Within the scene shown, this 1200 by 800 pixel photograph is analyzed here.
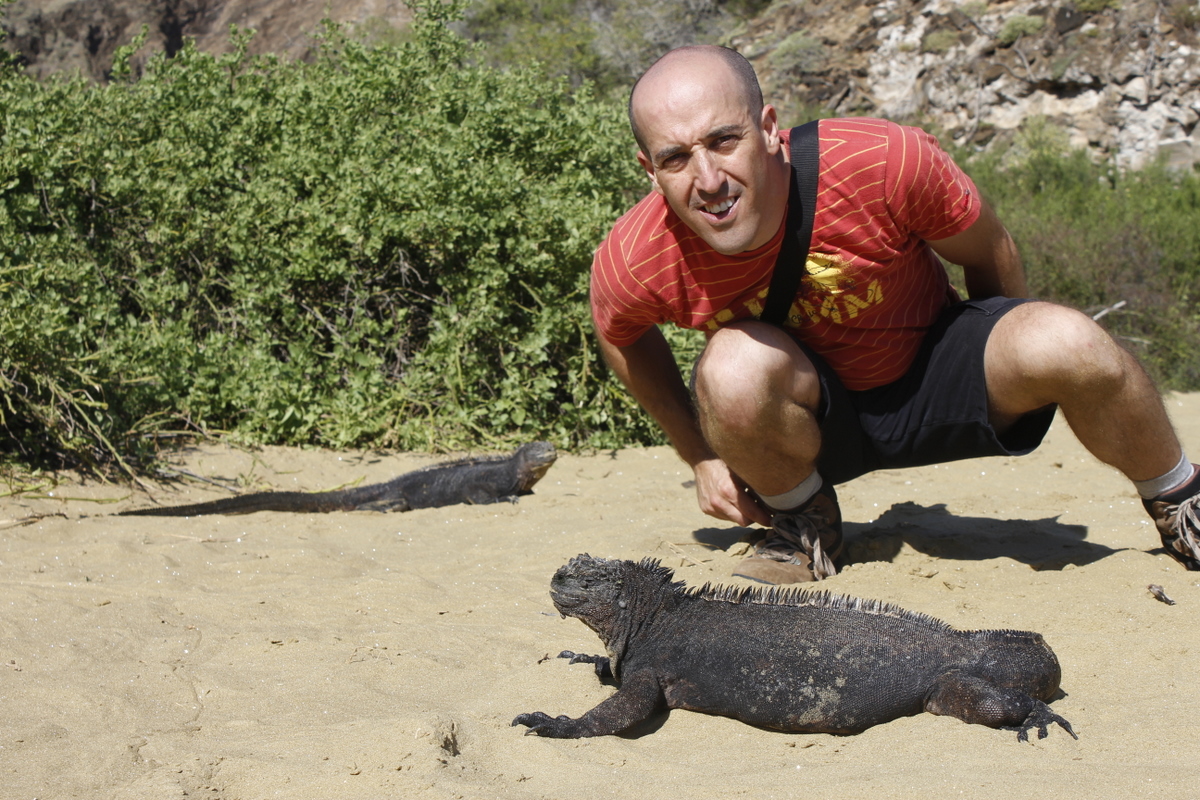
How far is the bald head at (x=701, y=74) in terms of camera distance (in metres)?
3.00

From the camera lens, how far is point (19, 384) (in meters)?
5.13

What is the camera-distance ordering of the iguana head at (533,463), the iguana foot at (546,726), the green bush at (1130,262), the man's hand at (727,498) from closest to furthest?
the iguana foot at (546,726), the man's hand at (727,498), the iguana head at (533,463), the green bush at (1130,262)

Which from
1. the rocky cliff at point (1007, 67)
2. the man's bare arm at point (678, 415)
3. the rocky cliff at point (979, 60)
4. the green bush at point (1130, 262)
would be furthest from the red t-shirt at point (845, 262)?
the rocky cliff at point (1007, 67)

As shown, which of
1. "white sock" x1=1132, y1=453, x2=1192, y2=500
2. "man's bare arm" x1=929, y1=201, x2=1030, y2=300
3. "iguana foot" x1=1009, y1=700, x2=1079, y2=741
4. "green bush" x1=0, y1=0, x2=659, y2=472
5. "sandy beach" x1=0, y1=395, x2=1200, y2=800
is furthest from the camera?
"green bush" x1=0, y1=0, x2=659, y2=472

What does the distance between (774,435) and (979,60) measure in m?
16.4

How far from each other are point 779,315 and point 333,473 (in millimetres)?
3639

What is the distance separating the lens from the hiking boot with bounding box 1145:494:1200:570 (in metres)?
3.33

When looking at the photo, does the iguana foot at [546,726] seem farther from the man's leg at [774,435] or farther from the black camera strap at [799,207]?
the black camera strap at [799,207]

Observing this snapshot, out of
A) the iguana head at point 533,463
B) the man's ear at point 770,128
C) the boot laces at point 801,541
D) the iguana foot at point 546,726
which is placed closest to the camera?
the iguana foot at point 546,726

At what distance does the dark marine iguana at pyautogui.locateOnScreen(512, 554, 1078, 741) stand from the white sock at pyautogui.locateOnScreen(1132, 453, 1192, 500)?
3.89ft

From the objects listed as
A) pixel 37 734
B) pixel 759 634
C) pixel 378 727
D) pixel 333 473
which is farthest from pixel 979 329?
pixel 333 473

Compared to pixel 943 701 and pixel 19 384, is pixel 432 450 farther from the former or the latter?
pixel 943 701

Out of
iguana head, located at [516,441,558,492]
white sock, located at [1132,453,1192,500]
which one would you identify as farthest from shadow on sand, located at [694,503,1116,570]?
iguana head, located at [516,441,558,492]

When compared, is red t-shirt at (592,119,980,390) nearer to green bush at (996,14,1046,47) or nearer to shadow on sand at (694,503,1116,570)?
shadow on sand at (694,503,1116,570)
